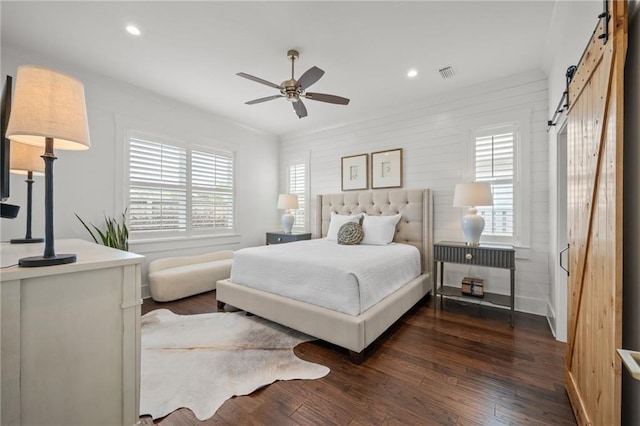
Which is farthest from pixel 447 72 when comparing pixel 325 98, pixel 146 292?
pixel 146 292

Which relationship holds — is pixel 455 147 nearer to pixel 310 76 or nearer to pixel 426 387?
pixel 310 76

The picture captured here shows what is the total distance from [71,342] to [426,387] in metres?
2.03

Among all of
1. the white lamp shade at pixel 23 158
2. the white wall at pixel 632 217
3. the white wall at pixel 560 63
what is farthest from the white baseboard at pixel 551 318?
the white lamp shade at pixel 23 158

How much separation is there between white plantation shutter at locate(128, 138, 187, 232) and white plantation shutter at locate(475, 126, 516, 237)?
4.41 meters

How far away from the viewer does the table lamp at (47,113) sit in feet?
3.46

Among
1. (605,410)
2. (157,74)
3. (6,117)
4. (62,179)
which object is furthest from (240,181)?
Answer: (605,410)

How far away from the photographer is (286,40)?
267 centimetres

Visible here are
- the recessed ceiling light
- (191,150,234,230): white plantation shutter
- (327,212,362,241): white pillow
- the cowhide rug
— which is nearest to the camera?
the cowhide rug

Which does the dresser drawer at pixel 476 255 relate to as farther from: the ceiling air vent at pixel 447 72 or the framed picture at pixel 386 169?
the ceiling air vent at pixel 447 72

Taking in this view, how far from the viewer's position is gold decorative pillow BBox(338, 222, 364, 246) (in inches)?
144

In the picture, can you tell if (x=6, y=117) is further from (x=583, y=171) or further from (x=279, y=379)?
(x=583, y=171)

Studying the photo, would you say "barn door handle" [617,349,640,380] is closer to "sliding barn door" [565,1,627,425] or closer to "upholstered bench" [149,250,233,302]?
"sliding barn door" [565,1,627,425]

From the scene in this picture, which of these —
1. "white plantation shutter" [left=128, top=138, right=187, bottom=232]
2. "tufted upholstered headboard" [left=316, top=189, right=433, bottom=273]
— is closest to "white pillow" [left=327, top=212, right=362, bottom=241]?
"tufted upholstered headboard" [left=316, top=189, right=433, bottom=273]

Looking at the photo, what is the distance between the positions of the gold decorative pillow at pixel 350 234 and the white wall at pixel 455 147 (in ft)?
3.73
